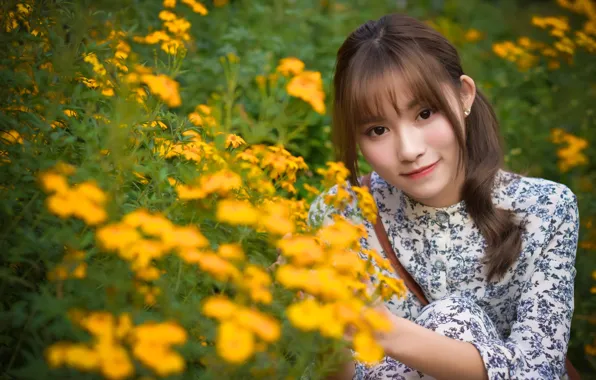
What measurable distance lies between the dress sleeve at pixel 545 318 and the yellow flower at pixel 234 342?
911 mm

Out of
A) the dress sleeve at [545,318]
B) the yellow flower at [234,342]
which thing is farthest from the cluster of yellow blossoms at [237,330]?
the dress sleeve at [545,318]

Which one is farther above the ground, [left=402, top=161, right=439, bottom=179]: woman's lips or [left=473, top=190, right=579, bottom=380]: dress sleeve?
[left=402, top=161, right=439, bottom=179]: woman's lips

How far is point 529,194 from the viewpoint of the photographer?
1.95m

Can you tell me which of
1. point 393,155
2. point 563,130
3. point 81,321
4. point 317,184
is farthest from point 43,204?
point 563,130

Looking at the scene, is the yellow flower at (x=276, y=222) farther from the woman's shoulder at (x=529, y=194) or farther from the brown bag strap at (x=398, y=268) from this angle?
the woman's shoulder at (x=529, y=194)

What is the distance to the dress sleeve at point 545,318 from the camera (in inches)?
64.6

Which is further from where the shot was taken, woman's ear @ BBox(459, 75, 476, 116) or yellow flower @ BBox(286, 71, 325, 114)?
woman's ear @ BBox(459, 75, 476, 116)

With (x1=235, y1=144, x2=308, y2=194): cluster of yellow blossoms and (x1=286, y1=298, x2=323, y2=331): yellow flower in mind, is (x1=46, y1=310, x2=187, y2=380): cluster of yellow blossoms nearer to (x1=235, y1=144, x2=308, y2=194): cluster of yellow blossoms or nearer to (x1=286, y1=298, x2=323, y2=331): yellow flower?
(x1=286, y1=298, x2=323, y2=331): yellow flower

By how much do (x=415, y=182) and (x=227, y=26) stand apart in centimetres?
196

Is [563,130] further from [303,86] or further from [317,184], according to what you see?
[303,86]

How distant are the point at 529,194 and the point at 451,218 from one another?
257 mm

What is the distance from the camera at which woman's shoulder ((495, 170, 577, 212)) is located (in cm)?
190

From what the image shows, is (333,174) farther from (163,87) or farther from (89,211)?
(89,211)

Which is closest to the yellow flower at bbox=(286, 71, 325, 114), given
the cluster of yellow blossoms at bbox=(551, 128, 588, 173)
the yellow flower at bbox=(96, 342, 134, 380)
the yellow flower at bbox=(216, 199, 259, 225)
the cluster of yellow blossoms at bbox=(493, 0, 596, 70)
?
the yellow flower at bbox=(216, 199, 259, 225)
